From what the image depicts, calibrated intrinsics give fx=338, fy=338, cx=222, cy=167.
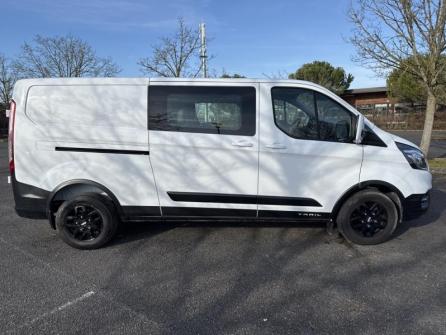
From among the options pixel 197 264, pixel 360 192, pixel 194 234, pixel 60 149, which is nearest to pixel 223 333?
pixel 197 264

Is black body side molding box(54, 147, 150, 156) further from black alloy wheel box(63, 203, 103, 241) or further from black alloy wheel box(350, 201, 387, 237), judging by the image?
black alloy wheel box(350, 201, 387, 237)

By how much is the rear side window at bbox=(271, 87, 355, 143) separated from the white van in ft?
0.04

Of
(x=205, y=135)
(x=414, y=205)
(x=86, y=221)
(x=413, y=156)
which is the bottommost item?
(x=86, y=221)

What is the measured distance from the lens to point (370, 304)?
2934 millimetres

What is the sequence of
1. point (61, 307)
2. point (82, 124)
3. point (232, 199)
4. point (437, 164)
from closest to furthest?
point (61, 307), point (82, 124), point (232, 199), point (437, 164)

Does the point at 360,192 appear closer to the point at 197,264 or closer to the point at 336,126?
the point at 336,126

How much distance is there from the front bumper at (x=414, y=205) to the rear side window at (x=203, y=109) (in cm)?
212

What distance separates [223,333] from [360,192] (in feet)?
8.22

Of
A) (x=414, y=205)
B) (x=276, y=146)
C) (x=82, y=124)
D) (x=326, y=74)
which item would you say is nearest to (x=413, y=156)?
(x=414, y=205)

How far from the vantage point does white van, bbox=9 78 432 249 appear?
3953mm

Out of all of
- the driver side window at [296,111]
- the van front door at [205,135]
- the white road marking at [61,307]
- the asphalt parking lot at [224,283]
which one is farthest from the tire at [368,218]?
the white road marking at [61,307]

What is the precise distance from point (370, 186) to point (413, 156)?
2.11ft

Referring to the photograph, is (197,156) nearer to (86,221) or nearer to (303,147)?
(303,147)

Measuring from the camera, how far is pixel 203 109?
400cm
